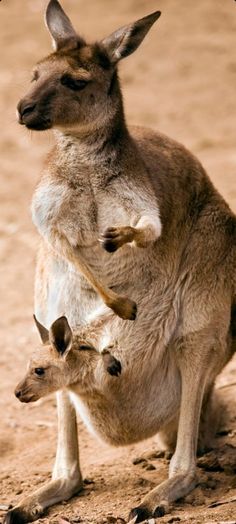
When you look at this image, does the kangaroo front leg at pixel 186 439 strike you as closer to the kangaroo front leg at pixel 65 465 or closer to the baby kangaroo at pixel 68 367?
the baby kangaroo at pixel 68 367

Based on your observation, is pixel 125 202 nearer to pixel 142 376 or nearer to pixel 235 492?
pixel 142 376

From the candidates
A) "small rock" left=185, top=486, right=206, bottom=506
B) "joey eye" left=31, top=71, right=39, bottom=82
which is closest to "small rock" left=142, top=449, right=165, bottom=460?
"small rock" left=185, top=486, right=206, bottom=506

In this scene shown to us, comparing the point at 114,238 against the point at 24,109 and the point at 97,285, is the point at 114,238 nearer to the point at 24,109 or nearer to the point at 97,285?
the point at 97,285

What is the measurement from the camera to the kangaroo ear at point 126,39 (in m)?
5.33

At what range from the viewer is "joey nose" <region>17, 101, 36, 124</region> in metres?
5.09

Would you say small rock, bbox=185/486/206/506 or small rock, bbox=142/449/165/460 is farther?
small rock, bbox=142/449/165/460

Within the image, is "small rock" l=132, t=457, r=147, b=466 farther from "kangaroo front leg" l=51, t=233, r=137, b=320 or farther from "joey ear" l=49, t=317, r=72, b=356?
"kangaroo front leg" l=51, t=233, r=137, b=320

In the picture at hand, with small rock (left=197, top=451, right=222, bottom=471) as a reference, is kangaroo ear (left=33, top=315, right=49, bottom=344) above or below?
above

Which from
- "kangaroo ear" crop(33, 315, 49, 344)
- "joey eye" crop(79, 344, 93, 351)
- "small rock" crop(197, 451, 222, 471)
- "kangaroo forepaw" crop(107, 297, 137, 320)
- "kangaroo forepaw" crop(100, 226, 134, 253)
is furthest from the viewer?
"small rock" crop(197, 451, 222, 471)

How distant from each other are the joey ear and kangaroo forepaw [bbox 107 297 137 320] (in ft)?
1.01

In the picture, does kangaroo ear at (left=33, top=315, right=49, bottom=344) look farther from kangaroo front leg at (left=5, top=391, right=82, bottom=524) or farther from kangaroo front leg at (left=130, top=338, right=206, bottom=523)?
kangaroo front leg at (left=130, top=338, right=206, bottom=523)

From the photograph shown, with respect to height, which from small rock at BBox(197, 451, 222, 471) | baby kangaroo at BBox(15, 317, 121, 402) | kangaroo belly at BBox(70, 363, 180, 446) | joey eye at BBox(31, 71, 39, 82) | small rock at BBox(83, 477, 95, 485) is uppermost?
joey eye at BBox(31, 71, 39, 82)

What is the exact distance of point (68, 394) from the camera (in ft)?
19.0

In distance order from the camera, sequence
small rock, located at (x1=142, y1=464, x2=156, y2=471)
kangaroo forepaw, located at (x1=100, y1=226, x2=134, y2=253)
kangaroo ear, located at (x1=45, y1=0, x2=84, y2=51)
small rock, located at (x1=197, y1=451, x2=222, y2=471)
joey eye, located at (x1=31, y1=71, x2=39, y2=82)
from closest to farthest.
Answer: kangaroo forepaw, located at (x1=100, y1=226, x2=134, y2=253) < joey eye, located at (x1=31, y1=71, x2=39, y2=82) < kangaroo ear, located at (x1=45, y1=0, x2=84, y2=51) < small rock, located at (x1=197, y1=451, x2=222, y2=471) < small rock, located at (x1=142, y1=464, x2=156, y2=471)
